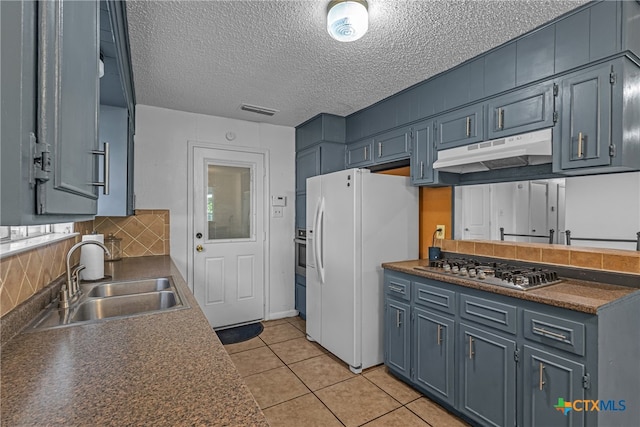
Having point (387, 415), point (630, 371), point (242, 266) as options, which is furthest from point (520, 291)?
point (242, 266)

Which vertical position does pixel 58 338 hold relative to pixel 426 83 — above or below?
below

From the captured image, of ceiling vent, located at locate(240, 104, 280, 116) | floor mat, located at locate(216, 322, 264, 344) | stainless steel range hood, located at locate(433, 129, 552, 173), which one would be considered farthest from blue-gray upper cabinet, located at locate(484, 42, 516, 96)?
floor mat, located at locate(216, 322, 264, 344)

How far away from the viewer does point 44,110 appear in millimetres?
525

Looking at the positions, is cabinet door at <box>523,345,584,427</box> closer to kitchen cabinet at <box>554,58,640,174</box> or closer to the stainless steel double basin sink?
kitchen cabinet at <box>554,58,640,174</box>

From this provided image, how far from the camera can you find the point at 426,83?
106 inches

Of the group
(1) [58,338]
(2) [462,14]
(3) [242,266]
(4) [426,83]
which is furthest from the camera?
(3) [242,266]

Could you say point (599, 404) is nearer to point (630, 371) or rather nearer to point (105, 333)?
point (630, 371)

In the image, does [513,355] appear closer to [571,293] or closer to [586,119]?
[571,293]

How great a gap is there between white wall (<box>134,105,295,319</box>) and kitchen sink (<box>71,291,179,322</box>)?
1.75m

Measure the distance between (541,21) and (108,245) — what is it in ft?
12.2

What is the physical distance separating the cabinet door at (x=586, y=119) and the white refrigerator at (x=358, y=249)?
50.8 inches

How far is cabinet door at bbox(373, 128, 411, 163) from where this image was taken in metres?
2.89

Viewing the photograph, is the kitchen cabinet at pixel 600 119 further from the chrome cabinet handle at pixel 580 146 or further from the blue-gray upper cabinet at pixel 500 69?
the blue-gray upper cabinet at pixel 500 69

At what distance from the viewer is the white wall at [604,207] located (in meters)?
1.88
